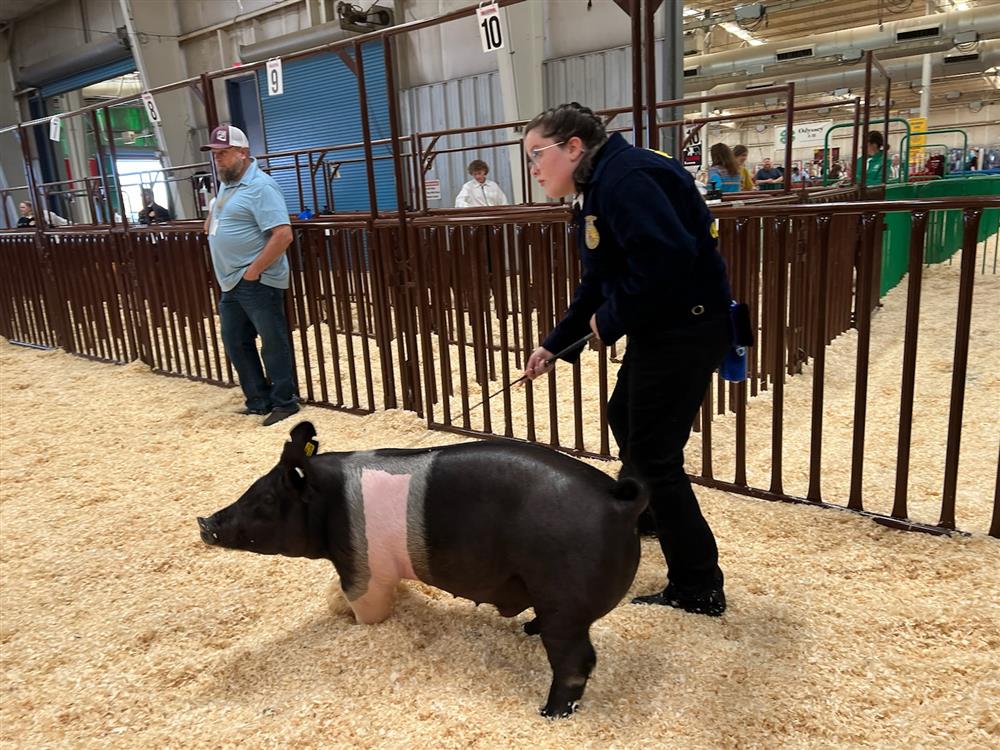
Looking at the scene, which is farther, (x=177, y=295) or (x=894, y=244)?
(x=894, y=244)

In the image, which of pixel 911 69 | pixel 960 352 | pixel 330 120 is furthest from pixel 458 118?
pixel 911 69

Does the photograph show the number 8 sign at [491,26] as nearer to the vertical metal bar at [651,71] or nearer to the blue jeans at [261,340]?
the vertical metal bar at [651,71]

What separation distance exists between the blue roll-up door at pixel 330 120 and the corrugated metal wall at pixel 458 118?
666 mm

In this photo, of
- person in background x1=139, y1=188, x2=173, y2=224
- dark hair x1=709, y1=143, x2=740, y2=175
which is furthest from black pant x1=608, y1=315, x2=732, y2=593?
person in background x1=139, y1=188, x2=173, y2=224

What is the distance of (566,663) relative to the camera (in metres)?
2.01

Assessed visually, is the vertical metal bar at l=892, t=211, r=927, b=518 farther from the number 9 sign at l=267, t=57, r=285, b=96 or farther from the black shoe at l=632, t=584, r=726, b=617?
the number 9 sign at l=267, t=57, r=285, b=96

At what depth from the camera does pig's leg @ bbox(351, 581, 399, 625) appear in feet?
7.72

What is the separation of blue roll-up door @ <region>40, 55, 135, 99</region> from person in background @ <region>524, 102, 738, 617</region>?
670 inches

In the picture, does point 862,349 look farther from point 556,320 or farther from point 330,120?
point 330,120

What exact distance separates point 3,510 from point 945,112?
141 feet

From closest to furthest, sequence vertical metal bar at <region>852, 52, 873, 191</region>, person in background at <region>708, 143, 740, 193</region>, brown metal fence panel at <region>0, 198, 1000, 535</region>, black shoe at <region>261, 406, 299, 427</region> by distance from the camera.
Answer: brown metal fence panel at <region>0, 198, 1000, 535</region>, black shoe at <region>261, 406, 299, 427</region>, vertical metal bar at <region>852, 52, 873, 191</region>, person in background at <region>708, 143, 740, 193</region>

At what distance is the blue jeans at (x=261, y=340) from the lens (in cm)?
497

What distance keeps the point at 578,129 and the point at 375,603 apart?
1.57 m

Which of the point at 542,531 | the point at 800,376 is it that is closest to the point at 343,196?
the point at 800,376
